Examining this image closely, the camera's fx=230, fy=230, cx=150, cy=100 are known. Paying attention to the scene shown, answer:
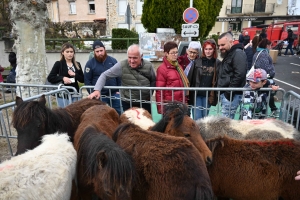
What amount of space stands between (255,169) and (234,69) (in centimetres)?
200

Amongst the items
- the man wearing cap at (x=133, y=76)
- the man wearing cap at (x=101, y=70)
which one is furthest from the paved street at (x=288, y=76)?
the man wearing cap at (x=101, y=70)

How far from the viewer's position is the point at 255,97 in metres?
3.87

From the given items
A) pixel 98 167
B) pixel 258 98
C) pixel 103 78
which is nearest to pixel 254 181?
pixel 98 167

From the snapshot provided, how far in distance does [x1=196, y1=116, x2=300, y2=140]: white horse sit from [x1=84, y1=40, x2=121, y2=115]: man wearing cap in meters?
1.99

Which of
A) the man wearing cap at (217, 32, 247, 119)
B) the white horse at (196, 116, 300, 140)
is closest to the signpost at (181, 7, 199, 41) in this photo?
the man wearing cap at (217, 32, 247, 119)

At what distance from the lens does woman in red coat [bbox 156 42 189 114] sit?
4180 mm

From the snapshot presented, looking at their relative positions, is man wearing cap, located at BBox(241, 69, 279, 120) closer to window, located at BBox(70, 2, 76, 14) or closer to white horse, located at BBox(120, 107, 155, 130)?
white horse, located at BBox(120, 107, 155, 130)

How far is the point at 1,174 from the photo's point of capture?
1.91 m

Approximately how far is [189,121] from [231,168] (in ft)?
2.20

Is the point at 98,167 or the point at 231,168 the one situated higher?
the point at 98,167

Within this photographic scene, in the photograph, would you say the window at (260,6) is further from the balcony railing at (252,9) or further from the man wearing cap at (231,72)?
the man wearing cap at (231,72)

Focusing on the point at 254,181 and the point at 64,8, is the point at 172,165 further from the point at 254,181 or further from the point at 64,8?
the point at 64,8

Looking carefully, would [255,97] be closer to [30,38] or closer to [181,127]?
[181,127]

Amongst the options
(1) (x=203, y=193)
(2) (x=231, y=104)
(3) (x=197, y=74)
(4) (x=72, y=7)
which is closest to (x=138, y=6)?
(4) (x=72, y=7)
